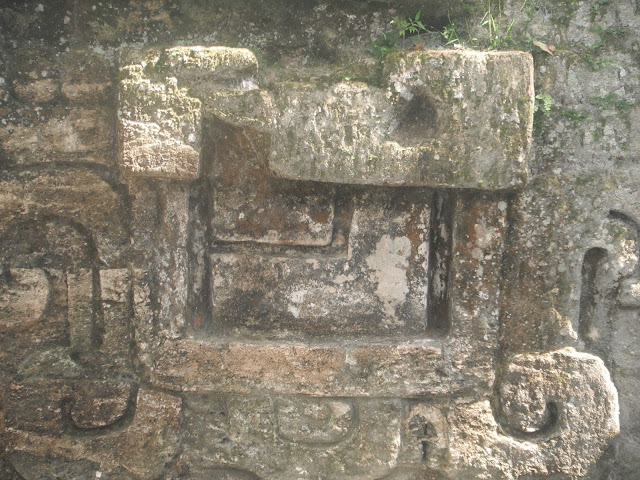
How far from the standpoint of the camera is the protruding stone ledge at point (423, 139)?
7.11 ft

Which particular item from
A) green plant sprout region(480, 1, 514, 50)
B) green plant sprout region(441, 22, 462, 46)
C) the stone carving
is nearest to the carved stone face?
the stone carving

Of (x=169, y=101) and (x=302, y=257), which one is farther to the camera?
(x=302, y=257)

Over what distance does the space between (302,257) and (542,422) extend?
1337mm

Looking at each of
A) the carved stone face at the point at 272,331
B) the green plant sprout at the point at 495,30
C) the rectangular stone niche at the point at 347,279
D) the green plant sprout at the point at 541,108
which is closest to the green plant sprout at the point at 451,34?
the green plant sprout at the point at 495,30

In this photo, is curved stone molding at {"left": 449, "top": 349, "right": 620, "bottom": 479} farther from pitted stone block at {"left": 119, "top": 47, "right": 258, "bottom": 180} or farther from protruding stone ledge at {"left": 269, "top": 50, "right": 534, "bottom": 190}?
pitted stone block at {"left": 119, "top": 47, "right": 258, "bottom": 180}

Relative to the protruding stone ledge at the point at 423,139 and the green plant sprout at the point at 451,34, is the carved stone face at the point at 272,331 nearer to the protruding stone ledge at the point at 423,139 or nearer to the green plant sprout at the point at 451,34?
the protruding stone ledge at the point at 423,139

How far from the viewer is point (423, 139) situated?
2256 mm

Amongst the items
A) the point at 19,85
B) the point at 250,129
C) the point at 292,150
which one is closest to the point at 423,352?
A: the point at 292,150

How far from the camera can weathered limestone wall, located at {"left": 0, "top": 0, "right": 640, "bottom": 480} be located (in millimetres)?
2312

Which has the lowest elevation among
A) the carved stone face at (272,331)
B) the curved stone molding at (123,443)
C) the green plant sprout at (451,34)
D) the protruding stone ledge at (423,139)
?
the curved stone molding at (123,443)

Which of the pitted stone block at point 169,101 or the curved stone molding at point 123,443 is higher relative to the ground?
the pitted stone block at point 169,101

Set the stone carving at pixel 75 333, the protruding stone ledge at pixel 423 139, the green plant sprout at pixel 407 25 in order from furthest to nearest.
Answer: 1. the stone carving at pixel 75 333
2. the green plant sprout at pixel 407 25
3. the protruding stone ledge at pixel 423 139

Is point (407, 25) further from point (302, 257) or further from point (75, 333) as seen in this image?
point (75, 333)

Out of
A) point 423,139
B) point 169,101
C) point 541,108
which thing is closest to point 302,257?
point 423,139
